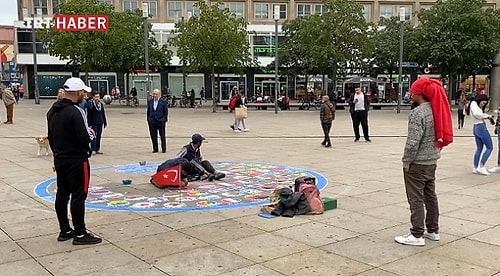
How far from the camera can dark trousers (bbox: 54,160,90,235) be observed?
5273mm

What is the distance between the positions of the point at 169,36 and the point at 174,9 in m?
4.50

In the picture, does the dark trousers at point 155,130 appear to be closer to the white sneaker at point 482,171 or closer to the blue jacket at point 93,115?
the blue jacket at point 93,115

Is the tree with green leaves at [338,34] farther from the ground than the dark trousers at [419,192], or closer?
farther from the ground

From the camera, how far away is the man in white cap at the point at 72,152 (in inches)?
207

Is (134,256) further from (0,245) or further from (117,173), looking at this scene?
(117,173)

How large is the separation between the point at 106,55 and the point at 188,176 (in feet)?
81.4

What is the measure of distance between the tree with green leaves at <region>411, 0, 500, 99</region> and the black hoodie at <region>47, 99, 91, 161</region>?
28378 mm

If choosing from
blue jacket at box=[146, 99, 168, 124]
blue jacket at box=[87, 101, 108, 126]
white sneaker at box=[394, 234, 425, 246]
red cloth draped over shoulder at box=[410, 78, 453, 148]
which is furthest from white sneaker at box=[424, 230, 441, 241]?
blue jacket at box=[87, 101, 108, 126]

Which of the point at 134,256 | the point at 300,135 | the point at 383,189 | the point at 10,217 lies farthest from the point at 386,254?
the point at 300,135

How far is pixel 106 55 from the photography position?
3189 cm

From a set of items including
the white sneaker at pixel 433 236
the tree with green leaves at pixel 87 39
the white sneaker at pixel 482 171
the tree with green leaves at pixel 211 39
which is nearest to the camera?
the white sneaker at pixel 433 236

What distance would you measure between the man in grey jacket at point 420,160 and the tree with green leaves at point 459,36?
26.8 meters

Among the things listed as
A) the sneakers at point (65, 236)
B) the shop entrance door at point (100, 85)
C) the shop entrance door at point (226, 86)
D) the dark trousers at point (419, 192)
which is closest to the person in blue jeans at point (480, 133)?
the dark trousers at point (419, 192)

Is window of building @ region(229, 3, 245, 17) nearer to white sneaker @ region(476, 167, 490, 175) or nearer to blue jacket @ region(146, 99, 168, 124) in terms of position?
blue jacket @ region(146, 99, 168, 124)
